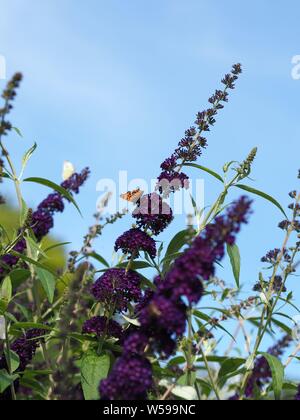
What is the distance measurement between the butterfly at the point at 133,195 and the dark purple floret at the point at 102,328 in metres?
0.60

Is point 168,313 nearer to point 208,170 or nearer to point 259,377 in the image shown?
point 259,377

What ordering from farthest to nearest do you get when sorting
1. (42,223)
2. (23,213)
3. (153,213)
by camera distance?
(42,223), (23,213), (153,213)

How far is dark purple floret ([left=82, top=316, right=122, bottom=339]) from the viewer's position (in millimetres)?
3059

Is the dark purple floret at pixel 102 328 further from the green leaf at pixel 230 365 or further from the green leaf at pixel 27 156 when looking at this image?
the green leaf at pixel 27 156

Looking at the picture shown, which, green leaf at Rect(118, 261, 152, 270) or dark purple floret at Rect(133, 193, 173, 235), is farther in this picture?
green leaf at Rect(118, 261, 152, 270)

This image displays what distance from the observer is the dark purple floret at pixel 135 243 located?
3094 mm

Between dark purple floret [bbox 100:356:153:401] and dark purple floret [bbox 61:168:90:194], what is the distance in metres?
2.58

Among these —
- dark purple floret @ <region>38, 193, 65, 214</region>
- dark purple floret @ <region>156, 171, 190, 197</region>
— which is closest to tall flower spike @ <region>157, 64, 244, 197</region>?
dark purple floret @ <region>156, 171, 190, 197</region>

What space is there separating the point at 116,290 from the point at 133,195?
21.9 inches

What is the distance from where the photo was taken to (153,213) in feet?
10.3

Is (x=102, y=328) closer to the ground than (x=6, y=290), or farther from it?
closer to the ground

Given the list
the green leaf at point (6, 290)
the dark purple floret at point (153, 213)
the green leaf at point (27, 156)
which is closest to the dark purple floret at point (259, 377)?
the dark purple floret at point (153, 213)

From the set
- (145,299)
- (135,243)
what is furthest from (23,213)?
(145,299)

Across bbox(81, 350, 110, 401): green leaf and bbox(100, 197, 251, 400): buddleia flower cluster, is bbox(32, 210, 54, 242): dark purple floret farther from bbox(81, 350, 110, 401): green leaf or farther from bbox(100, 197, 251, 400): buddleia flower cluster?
bbox(100, 197, 251, 400): buddleia flower cluster
